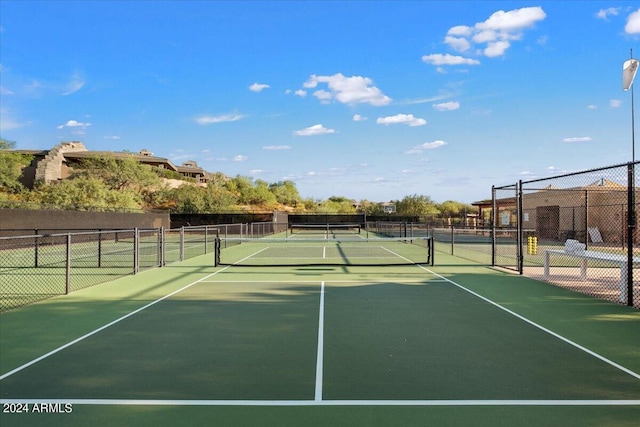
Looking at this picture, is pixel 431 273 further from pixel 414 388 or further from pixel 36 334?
pixel 36 334

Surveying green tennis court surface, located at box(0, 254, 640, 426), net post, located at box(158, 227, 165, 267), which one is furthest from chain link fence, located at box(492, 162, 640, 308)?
net post, located at box(158, 227, 165, 267)

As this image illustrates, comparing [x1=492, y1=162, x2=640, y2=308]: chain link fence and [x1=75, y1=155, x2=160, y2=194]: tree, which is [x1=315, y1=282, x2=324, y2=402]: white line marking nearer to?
[x1=492, y1=162, x2=640, y2=308]: chain link fence

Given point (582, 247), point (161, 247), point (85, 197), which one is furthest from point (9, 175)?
point (582, 247)

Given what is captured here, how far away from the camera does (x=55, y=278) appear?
1284 centimetres

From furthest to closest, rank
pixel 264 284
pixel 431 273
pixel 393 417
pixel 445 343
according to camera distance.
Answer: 1. pixel 431 273
2. pixel 264 284
3. pixel 445 343
4. pixel 393 417

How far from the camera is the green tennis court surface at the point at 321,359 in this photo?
13.7 ft

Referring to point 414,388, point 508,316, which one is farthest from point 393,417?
point 508,316

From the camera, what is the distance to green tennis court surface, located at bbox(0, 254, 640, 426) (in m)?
4.17

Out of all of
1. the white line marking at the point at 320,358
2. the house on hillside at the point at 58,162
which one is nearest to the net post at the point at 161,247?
the white line marking at the point at 320,358

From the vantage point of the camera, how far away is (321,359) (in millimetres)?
5594

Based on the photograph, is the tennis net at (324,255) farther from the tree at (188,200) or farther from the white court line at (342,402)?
Answer: the tree at (188,200)

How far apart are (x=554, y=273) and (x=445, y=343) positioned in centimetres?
913

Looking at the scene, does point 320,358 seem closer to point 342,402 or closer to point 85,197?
point 342,402

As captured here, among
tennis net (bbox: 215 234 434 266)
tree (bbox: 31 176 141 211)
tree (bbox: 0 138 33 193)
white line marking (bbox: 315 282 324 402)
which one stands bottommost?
white line marking (bbox: 315 282 324 402)
